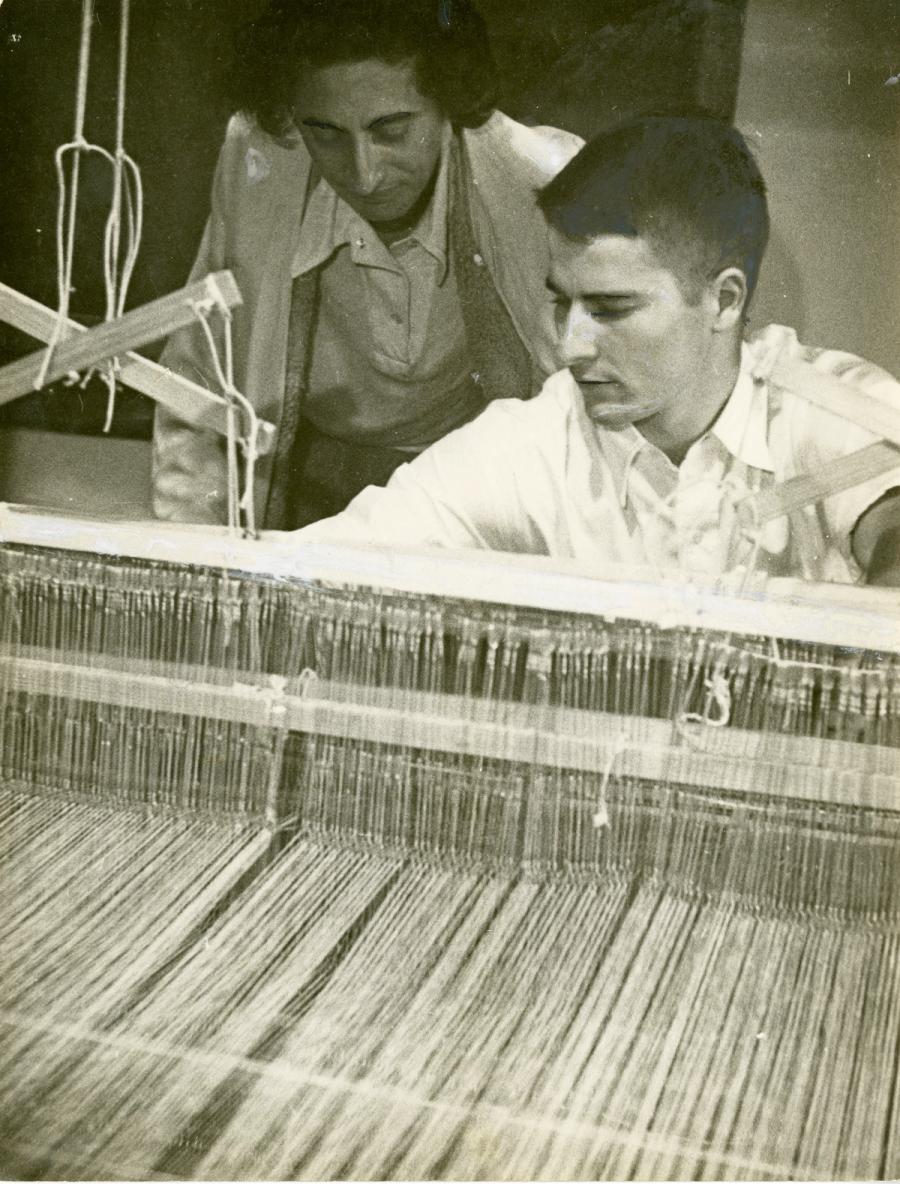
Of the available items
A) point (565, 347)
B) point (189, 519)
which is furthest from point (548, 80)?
point (189, 519)

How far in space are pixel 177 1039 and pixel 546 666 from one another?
0.57m

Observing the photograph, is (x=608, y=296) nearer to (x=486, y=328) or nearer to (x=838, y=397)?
(x=486, y=328)

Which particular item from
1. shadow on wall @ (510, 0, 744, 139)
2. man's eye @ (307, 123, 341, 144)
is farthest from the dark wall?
man's eye @ (307, 123, 341, 144)

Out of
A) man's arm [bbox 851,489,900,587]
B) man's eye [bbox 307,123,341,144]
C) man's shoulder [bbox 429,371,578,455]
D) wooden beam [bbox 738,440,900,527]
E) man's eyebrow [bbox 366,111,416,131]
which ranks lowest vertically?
man's arm [bbox 851,489,900,587]

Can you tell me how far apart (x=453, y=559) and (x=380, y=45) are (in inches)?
22.7

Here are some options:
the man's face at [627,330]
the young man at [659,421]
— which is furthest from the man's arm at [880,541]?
the man's face at [627,330]

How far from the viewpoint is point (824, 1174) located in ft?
4.27

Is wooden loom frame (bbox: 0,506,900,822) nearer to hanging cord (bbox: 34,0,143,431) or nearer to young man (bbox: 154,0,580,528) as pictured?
young man (bbox: 154,0,580,528)

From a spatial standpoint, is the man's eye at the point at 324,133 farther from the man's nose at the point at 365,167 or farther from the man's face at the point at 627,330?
the man's face at the point at 627,330

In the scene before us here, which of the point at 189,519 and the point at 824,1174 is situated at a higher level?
the point at 189,519

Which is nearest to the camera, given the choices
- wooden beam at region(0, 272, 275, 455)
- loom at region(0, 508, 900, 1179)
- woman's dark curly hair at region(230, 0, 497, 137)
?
loom at region(0, 508, 900, 1179)

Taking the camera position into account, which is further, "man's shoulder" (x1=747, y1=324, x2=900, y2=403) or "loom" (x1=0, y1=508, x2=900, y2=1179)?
"man's shoulder" (x1=747, y1=324, x2=900, y2=403)

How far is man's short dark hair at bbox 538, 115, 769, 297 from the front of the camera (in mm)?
1427

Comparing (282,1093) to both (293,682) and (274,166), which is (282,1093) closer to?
(293,682)
